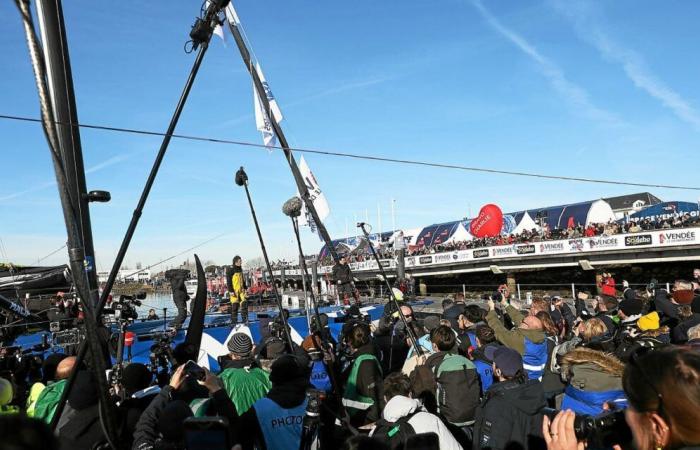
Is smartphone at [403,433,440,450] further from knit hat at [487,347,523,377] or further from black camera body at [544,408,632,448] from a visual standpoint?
knit hat at [487,347,523,377]

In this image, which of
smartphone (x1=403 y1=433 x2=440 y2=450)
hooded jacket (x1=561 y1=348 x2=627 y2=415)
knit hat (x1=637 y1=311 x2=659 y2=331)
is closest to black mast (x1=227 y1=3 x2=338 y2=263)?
knit hat (x1=637 y1=311 x2=659 y2=331)

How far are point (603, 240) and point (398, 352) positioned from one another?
76.2ft

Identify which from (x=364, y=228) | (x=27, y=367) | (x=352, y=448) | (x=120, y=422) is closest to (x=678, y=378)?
(x=352, y=448)

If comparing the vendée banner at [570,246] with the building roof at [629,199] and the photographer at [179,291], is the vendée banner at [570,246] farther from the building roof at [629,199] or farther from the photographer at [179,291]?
the building roof at [629,199]

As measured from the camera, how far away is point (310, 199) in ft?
32.0

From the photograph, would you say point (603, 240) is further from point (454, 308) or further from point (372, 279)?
point (454, 308)

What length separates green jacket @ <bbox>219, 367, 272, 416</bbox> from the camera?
391 centimetres

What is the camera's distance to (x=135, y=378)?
3.86m

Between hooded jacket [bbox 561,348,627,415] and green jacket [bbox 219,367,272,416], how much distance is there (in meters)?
2.43

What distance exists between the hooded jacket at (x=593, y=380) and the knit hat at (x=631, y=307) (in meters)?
4.36

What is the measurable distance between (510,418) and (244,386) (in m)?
2.08

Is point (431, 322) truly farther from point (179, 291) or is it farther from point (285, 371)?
point (179, 291)

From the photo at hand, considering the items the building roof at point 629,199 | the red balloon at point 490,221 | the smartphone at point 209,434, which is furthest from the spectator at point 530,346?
the building roof at point 629,199

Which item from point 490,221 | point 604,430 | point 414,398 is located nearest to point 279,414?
point 414,398
